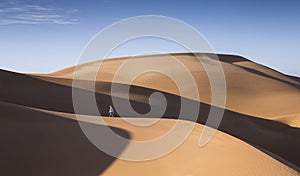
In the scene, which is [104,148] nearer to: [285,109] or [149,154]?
[149,154]

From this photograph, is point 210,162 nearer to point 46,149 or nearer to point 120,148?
point 120,148

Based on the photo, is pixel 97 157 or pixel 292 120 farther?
pixel 292 120

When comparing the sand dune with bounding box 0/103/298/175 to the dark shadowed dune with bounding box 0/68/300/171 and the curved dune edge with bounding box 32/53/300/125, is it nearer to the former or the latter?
the dark shadowed dune with bounding box 0/68/300/171

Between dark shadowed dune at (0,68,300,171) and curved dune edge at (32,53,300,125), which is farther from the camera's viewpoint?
curved dune edge at (32,53,300,125)

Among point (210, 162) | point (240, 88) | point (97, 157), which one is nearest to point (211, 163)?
point (210, 162)

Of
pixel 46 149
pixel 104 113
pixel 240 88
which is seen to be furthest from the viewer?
pixel 240 88

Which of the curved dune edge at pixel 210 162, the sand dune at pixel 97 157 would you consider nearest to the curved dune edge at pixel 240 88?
the sand dune at pixel 97 157

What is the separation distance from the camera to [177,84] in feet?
109

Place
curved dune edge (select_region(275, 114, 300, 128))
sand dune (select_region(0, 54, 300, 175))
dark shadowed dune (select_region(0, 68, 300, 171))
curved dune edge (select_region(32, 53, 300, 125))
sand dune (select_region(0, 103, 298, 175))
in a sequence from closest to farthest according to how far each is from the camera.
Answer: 1. sand dune (select_region(0, 103, 298, 175))
2. sand dune (select_region(0, 54, 300, 175))
3. dark shadowed dune (select_region(0, 68, 300, 171))
4. curved dune edge (select_region(275, 114, 300, 128))
5. curved dune edge (select_region(32, 53, 300, 125))

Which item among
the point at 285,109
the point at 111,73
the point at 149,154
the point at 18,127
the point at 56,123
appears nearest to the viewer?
the point at 149,154

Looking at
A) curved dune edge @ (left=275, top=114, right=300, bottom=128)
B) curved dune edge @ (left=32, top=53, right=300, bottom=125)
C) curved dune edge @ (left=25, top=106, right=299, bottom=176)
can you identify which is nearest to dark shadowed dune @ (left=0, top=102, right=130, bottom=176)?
curved dune edge @ (left=25, top=106, right=299, bottom=176)

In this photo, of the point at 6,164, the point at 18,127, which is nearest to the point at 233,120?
the point at 18,127

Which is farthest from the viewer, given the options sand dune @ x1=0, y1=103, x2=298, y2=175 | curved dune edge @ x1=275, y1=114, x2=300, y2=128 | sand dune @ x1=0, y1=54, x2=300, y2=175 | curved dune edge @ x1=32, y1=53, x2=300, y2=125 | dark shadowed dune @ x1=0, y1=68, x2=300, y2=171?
curved dune edge @ x1=32, y1=53, x2=300, y2=125

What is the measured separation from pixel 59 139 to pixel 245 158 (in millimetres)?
4663
